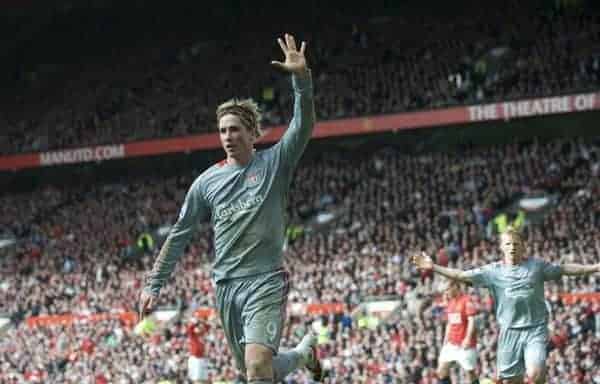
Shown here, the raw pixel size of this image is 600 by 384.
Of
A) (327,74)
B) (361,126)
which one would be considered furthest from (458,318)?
(327,74)

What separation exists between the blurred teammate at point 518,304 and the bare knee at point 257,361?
4434 mm

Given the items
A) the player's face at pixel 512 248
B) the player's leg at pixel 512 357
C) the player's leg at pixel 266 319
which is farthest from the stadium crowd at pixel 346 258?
the player's leg at pixel 266 319

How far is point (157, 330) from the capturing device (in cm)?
2481

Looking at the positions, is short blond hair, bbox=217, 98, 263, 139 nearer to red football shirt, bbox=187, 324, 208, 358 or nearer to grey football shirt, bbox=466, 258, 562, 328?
grey football shirt, bbox=466, 258, 562, 328

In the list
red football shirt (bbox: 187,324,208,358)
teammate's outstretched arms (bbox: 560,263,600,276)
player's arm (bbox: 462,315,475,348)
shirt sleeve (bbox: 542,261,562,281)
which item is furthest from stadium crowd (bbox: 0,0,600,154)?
teammate's outstretched arms (bbox: 560,263,600,276)

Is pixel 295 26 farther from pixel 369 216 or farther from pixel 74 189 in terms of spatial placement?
pixel 369 216

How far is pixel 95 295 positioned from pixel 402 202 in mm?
7601

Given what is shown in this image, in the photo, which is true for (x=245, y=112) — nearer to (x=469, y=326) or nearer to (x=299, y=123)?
(x=299, y=123)

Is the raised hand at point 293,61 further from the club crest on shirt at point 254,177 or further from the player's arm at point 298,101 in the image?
the club crest on shirt at point 254,177

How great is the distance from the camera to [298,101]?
707 cm

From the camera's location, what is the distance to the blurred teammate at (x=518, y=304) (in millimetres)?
11375

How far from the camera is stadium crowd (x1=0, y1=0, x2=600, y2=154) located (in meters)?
30.5

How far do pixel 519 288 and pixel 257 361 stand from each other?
16.0 ft

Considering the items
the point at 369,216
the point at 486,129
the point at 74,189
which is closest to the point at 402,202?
the point at 369,216
